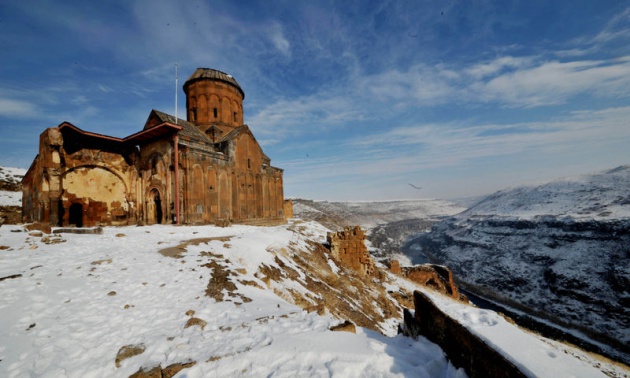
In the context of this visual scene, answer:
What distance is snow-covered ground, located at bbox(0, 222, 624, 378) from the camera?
319cm

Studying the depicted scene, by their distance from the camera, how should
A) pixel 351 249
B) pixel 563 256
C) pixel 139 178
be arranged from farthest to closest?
1. pixel 563 256
2. pixel 139 178
3. pixel 351 249

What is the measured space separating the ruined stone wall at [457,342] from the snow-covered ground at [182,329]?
0.12 meters

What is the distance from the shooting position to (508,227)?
56031 mm

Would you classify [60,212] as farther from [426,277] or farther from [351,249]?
[426,277]

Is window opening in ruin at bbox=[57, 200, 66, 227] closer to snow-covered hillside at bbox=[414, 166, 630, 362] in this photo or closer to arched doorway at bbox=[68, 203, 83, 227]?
arched doorway at bbox=[68, 203, 83, 227]

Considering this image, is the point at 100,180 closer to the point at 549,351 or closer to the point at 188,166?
the point at 188,166

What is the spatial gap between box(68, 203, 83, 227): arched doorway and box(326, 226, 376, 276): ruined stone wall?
1706 centimetres

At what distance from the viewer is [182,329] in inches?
175

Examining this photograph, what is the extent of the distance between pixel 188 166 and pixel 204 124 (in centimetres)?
1013

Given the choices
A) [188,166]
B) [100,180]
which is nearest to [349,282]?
[188,166]

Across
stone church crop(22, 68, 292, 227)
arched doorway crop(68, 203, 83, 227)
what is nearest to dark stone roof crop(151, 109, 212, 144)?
stone church crop(22, 68, 292, 227)

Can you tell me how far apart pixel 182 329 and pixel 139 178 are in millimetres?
17976

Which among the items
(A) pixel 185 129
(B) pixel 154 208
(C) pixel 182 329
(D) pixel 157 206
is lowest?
(C) pixel 182 329

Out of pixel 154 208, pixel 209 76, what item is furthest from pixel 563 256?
pixel 209 76
